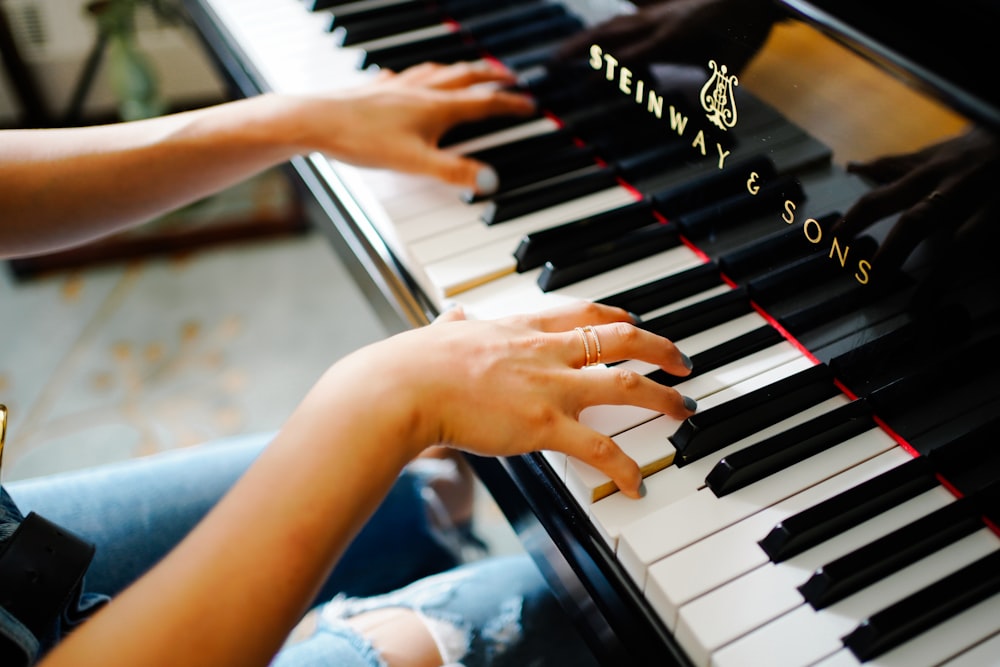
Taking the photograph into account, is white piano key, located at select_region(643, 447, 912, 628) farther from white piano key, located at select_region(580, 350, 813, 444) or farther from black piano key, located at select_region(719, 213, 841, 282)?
black piano key, located at select_region(719, 213, 841, 282)

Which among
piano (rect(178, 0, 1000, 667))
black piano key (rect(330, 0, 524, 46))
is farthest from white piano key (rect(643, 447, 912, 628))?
black piano key (rect(330, 0, 524, 46))

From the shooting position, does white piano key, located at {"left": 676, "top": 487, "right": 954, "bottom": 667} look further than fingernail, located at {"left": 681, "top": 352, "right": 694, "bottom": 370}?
No

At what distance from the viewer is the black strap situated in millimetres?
778

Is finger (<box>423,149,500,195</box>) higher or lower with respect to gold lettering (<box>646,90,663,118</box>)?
lower

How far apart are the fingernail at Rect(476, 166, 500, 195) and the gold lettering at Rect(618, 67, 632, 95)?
199 millimetres

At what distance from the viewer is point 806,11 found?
0.78 m

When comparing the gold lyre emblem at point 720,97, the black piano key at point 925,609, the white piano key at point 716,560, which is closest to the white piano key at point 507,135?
the gold lyre emblem at point 720,97

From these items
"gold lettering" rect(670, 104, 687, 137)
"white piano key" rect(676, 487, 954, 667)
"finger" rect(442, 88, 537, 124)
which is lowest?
"white piano key" rect(676, 487, 954, 667)

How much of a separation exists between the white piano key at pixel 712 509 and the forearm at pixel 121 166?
72cm

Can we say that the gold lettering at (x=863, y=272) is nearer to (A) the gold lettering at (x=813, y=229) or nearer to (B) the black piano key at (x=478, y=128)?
(A) the gold lettering at (x=813, y=229)

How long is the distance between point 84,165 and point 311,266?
1.28 metres

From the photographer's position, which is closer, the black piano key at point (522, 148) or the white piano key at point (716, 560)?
the white piano key at point (716, 560)

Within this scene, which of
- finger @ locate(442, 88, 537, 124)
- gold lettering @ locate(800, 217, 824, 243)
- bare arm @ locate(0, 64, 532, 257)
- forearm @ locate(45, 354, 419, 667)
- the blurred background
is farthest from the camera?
the blurred background

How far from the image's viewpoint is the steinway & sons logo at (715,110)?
848mm
